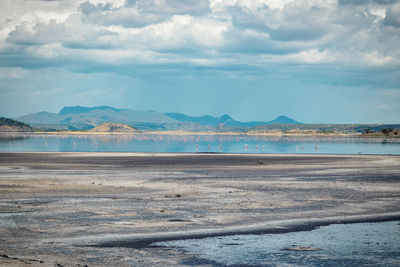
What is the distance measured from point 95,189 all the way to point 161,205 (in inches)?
297

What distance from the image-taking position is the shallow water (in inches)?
557

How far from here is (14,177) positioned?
37406 mm

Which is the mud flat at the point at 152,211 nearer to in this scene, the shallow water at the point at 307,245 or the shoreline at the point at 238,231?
the shoreline at the point at 238,231

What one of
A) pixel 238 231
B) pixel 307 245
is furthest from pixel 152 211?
pixel 307 245

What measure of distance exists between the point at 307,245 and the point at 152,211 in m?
8.03

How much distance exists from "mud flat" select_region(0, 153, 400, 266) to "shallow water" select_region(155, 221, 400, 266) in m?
0.76

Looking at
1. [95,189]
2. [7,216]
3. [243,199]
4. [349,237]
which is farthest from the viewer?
[95,189]

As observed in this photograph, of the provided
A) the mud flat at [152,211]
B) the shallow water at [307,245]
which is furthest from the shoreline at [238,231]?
the shallow water at [307,245]

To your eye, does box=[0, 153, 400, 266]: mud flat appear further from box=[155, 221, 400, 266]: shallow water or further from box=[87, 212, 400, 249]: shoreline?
box=[155, 221, 400, 266]: shallow water

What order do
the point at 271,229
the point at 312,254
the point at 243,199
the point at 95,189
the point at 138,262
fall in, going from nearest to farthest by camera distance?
the point at 138,262 < the point at 312,254 < the point at 271,229 < the point at 243,199 < the point at 95,189

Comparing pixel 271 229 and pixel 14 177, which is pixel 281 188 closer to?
pixel 271 229

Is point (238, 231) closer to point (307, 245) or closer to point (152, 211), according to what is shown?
point (307, 245)

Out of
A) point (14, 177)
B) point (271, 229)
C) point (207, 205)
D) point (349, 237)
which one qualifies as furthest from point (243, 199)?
point (14, 177)

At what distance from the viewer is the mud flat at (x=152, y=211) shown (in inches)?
600
